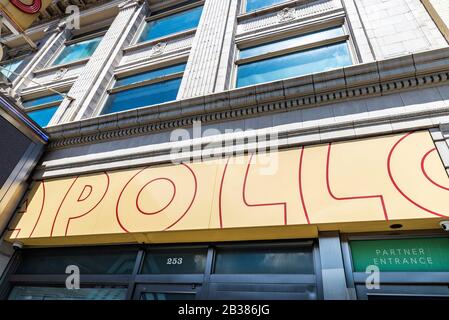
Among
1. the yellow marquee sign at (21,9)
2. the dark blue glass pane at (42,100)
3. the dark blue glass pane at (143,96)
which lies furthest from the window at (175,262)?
the yellow marquee sign at (21,9)

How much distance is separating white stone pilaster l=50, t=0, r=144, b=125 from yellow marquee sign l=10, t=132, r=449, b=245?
114 inches

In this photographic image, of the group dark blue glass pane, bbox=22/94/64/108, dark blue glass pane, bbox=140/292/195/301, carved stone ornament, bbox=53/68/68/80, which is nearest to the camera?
dark blue glass pane, bbox=140/292/195/301

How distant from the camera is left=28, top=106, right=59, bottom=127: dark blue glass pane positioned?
8451mm

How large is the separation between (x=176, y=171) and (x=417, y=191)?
11.9 ft

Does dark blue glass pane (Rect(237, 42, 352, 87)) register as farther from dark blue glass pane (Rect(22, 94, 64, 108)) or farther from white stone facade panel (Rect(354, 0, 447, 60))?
dark blue glass pane (Rect(22, 94, 64, 108))

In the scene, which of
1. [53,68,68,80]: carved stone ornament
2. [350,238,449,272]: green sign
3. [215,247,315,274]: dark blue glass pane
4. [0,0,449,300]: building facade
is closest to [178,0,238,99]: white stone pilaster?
[0,0,449,300]: building facade

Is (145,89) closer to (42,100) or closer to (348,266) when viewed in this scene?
(42,100)

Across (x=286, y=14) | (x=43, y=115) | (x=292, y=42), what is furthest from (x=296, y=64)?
(x=43, y=115)

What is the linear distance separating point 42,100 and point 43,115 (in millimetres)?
990

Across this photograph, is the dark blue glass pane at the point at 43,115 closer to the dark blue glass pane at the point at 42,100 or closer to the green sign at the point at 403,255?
the dark blue glass pane at the point at 42,100

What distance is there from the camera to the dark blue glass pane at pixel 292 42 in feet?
21.6

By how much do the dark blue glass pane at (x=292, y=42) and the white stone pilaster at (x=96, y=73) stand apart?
422 cm

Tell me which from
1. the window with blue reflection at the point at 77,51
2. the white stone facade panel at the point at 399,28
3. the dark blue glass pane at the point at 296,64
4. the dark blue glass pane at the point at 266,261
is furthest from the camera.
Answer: the window with blue reflection at the point at 77,51
